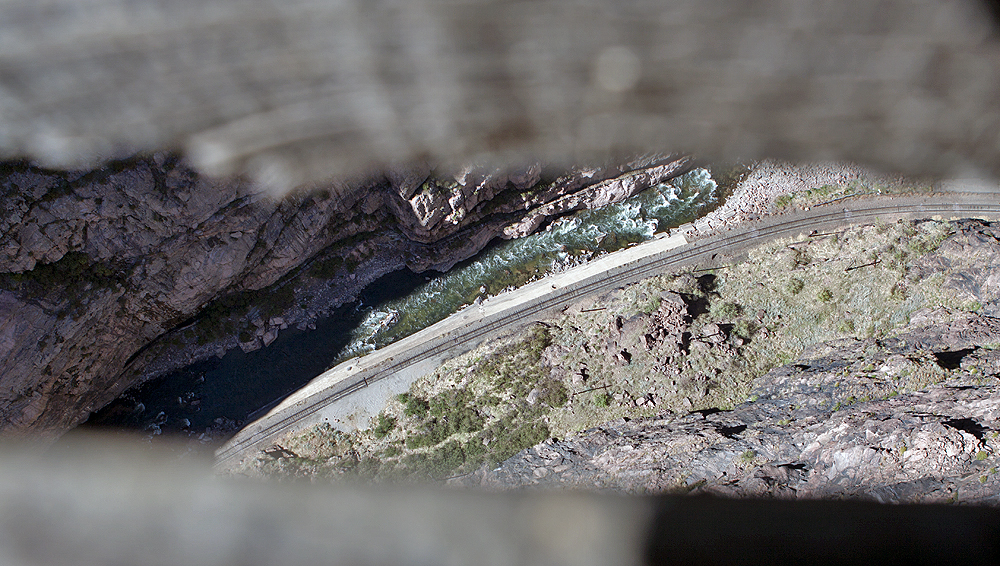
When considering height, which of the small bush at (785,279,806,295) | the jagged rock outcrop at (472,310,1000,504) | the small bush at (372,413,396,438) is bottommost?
the jagged rock outcrop at (472,310,1000,504)

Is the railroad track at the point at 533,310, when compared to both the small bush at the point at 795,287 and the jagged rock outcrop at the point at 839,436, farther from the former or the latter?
the jagged rock outcrop at the point at 839,436

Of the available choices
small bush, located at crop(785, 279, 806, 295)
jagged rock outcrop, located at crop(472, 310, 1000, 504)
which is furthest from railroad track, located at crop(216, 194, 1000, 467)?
jagged rock outcrop, located at crop(472, 310, 1000, 504)

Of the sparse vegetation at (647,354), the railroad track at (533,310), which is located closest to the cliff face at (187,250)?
the railroad track at (533,310)

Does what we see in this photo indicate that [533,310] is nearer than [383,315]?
Yes

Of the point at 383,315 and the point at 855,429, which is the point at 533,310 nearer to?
the point at 383,315

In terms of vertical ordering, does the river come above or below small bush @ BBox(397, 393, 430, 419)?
above

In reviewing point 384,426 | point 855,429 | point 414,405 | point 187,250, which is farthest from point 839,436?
point 187,250

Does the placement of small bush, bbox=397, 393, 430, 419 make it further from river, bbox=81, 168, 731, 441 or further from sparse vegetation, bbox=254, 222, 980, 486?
river, bbox=81, 168, 731, 441
